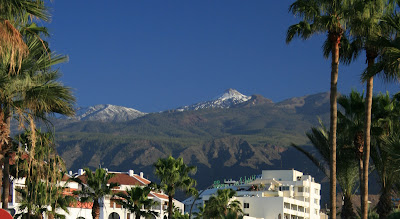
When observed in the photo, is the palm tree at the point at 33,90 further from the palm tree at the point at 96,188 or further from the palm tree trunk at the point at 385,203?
the palm tree at the point at 96,188

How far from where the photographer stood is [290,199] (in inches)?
7338

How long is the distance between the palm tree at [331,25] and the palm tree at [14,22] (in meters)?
17.6

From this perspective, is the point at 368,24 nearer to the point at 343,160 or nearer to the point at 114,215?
the point at 343,160

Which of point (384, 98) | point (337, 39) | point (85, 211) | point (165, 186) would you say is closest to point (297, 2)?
point (337, 39)

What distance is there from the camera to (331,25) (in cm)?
3438

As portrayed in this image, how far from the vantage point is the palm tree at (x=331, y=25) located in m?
34.4

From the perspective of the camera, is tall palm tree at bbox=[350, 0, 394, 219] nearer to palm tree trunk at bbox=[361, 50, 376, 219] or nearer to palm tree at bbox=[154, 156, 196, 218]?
palm tree trunk at bbox=[361, 50, 376, 219]

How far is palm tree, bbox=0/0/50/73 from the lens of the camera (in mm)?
16219

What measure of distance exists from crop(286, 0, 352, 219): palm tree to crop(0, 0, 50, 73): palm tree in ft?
57.7

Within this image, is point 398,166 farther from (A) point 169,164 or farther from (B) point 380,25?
(A) point 169,164

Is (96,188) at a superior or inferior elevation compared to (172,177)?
inferior

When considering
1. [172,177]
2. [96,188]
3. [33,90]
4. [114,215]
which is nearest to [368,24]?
[33,90]

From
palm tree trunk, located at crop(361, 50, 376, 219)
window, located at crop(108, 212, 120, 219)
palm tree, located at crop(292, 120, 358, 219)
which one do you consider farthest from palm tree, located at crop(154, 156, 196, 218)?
window, located at crop(108, 212, 120, 219)

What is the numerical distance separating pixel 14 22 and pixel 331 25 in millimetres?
18201
